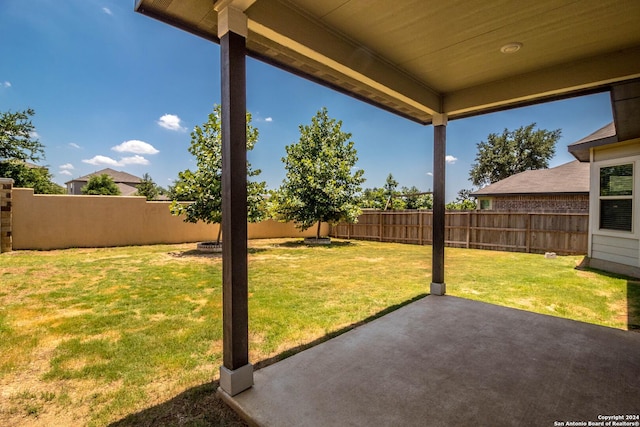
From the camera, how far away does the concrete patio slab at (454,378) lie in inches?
71.1

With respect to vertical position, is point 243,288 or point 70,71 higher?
→ point 70,71

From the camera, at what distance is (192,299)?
4.56 meters

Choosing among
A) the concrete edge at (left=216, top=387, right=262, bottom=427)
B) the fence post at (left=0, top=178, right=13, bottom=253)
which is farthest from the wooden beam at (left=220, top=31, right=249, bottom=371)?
the fence post at (left=0, top=178, right=13, bottom=253)

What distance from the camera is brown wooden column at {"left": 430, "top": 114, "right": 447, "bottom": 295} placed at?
4.27 meters

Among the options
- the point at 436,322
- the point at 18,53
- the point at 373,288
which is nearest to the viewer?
the point at 436,322

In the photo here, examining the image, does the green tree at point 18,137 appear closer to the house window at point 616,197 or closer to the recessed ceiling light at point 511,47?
the recessed ceiling light at point 511,47

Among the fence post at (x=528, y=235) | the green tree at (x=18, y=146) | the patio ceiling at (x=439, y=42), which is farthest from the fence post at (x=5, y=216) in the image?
the fence post at (x=528, y=235)

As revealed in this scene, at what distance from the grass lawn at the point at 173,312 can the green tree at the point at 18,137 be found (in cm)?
1178

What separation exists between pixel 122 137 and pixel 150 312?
4341 centimetres

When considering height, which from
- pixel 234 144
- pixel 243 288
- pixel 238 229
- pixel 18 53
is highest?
pixel 18 53

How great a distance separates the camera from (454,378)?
2219 millimetres

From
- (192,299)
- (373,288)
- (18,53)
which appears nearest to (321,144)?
(373,288)

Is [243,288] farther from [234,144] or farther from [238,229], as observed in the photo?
[234,144]

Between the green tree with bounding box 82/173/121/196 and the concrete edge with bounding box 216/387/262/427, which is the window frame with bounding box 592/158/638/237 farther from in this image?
the green tree with bounding box 82/173/121/196
